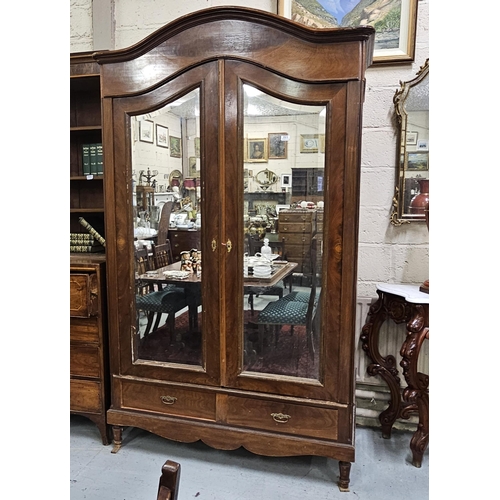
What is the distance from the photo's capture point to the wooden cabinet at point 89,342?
2.01m

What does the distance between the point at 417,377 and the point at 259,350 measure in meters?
0.75

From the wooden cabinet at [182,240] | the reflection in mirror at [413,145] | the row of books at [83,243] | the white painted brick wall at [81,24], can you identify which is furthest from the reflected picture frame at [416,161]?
the white painted brick wall at [81,24]

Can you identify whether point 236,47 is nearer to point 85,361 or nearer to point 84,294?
point 84,294

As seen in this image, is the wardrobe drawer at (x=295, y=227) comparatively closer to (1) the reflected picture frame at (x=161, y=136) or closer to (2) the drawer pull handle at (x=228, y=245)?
(2) the drawer pull handle at (x=228, y=245)

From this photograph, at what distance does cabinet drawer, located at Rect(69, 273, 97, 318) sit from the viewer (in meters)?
2.01

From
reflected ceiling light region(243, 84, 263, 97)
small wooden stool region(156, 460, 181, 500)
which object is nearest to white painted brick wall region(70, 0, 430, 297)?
reflected ceiling light region(243, 84, 263, 97)

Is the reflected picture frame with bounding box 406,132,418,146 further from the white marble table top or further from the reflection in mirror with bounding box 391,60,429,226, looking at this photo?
the white marble table top

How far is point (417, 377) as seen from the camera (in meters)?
1.91

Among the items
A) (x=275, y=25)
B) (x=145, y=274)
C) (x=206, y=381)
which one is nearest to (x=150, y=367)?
(x=206, y=381)

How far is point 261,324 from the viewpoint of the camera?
185 cm

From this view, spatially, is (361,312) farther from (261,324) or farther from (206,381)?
(206,381)

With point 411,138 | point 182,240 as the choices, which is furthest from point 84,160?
point 411,138

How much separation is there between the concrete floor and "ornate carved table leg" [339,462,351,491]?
0.11 feet

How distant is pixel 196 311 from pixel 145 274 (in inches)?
12.3
